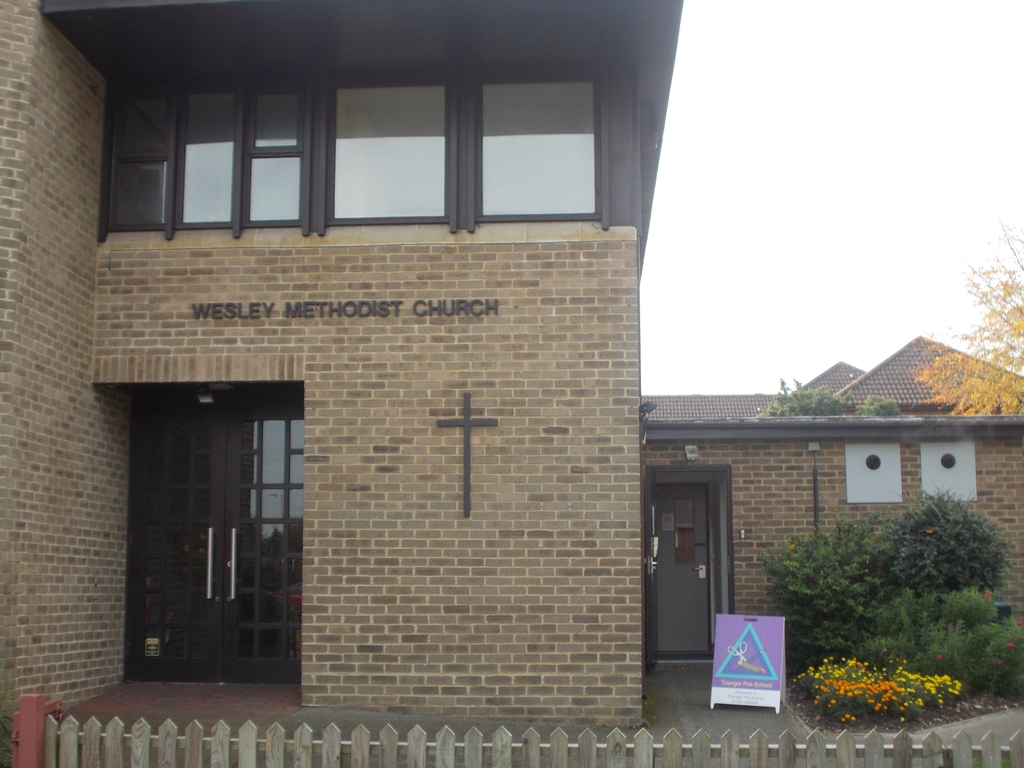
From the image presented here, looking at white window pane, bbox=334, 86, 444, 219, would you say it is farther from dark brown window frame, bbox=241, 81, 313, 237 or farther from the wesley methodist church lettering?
the wesley methodist church lettering

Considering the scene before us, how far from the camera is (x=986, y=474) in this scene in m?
11.0

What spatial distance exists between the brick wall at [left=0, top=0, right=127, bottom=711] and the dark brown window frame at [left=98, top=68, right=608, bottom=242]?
0.32 metres

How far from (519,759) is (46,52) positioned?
676cm

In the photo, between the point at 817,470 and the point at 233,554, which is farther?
the point at 817,470

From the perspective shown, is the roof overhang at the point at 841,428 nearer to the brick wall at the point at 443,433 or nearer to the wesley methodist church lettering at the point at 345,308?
the brick wall at the point at 443,433

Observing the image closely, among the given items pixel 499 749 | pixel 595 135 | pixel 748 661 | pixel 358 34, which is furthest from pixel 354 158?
pixel 748 661

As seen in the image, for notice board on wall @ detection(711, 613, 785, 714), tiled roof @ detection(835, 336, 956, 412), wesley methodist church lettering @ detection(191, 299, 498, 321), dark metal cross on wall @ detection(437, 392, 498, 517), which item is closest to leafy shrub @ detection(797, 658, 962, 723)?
notice board on wall @ detection(711, 613, 785, 714)

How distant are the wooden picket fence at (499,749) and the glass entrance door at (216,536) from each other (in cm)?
330

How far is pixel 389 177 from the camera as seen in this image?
8695mm

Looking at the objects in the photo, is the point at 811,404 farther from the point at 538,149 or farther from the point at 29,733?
the point at 29,733

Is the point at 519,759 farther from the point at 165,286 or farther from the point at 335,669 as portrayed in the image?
the point at 165,286

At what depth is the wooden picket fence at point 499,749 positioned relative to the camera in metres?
5.26

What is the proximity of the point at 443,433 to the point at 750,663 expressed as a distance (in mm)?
3491

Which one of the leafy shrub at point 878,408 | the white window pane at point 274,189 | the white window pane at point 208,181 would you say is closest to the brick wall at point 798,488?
the white window pane at point 274,189
